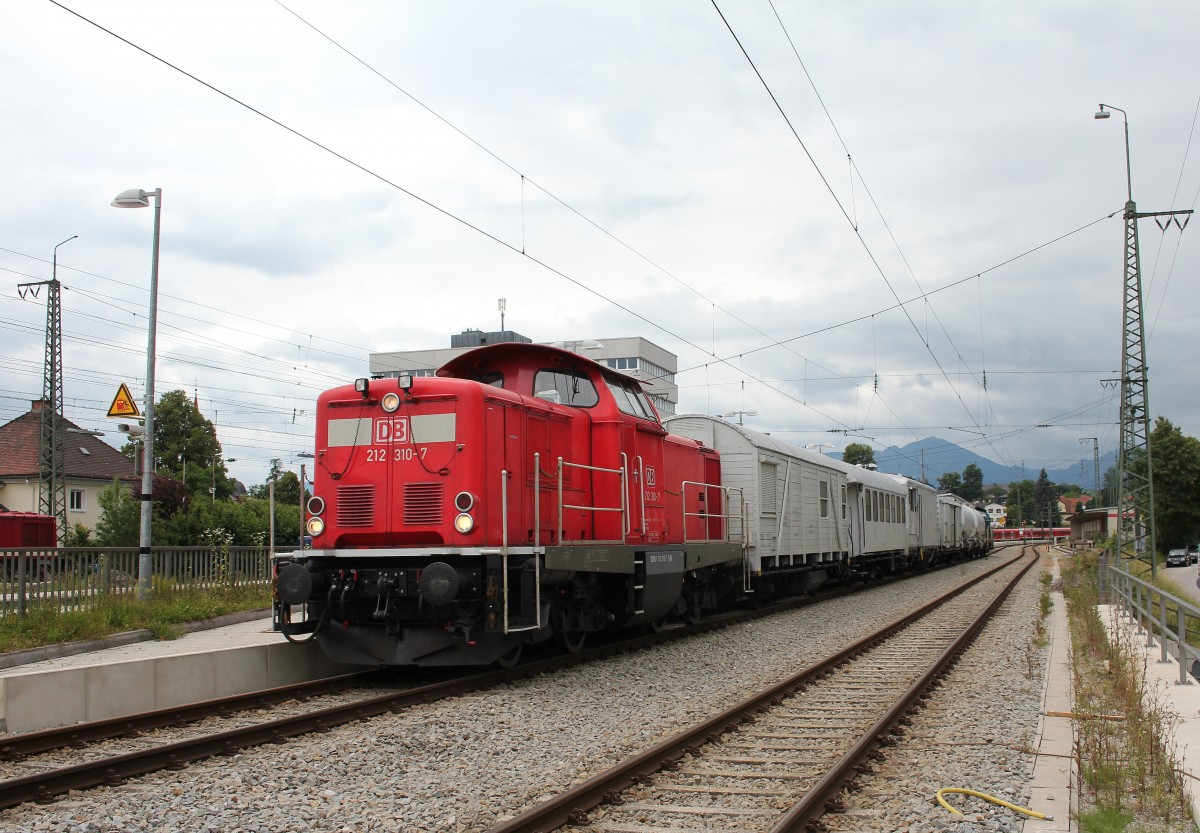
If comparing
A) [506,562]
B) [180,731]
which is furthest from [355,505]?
[180,731]

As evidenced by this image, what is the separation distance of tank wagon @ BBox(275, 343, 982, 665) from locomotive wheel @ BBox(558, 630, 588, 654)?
0.13 ft

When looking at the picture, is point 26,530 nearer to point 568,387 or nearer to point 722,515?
point 722,515

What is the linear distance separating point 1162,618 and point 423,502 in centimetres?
791

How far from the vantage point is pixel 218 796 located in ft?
18.7

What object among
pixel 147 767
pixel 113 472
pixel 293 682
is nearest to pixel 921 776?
pixel 147 767

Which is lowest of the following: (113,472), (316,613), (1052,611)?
(1052,611)

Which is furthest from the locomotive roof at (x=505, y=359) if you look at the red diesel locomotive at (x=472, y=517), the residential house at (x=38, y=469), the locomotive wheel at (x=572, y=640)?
the residential house at (x=38, y=469)

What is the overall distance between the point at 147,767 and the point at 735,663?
23.3 feet

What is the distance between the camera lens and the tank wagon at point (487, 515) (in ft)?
29.7

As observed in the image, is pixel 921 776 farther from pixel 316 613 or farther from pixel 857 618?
pixel 857 618

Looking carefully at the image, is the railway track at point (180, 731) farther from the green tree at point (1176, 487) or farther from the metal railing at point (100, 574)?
the green tree at point (1176, 487)

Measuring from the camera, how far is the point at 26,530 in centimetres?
2541

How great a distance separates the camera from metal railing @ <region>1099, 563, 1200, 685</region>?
340 inches

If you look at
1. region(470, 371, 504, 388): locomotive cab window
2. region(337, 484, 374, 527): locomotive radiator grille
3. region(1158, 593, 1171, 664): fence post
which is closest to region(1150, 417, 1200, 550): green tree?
region(1158, 593, 1171, 664): fence post
